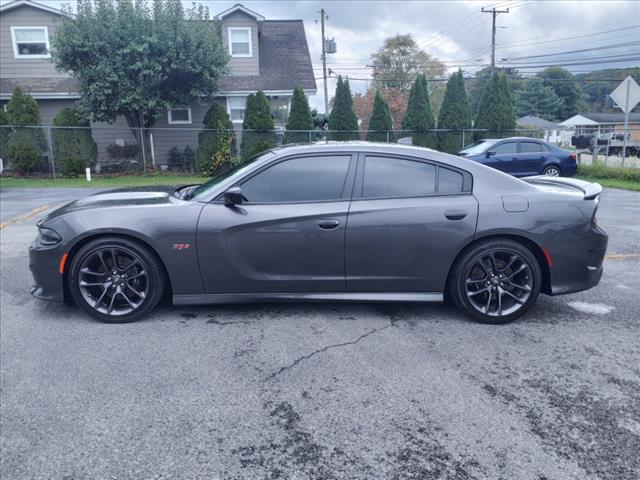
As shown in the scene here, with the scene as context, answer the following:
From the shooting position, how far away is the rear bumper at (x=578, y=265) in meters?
4.18

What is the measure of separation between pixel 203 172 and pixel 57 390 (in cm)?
1538

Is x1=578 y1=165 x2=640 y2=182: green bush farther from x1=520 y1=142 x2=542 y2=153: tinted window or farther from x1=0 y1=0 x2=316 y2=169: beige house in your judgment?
x1=0 y1=0 x2=316 y2=169: beige house

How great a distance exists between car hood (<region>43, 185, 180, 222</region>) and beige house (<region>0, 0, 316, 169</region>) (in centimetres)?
1413

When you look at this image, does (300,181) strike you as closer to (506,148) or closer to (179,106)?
(506,148)

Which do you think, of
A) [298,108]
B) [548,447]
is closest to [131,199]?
[548,447]

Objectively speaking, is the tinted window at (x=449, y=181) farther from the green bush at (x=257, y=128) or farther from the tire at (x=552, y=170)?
the green bush at (x=257, y=128)

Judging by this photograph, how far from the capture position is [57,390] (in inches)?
124

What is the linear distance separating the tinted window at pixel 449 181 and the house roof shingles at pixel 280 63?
17.6 m

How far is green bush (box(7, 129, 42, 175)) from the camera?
→ 55.4 feet

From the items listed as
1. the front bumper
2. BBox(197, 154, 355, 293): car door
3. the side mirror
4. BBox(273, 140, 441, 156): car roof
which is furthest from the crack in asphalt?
the front bumper

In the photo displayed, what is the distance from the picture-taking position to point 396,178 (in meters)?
4.27

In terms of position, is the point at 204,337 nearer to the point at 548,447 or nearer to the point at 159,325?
the point at 159,325

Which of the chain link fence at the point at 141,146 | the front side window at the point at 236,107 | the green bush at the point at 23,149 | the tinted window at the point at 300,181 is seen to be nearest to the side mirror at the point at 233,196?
the tinted window at the point at 300,181

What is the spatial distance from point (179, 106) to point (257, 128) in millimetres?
2985
